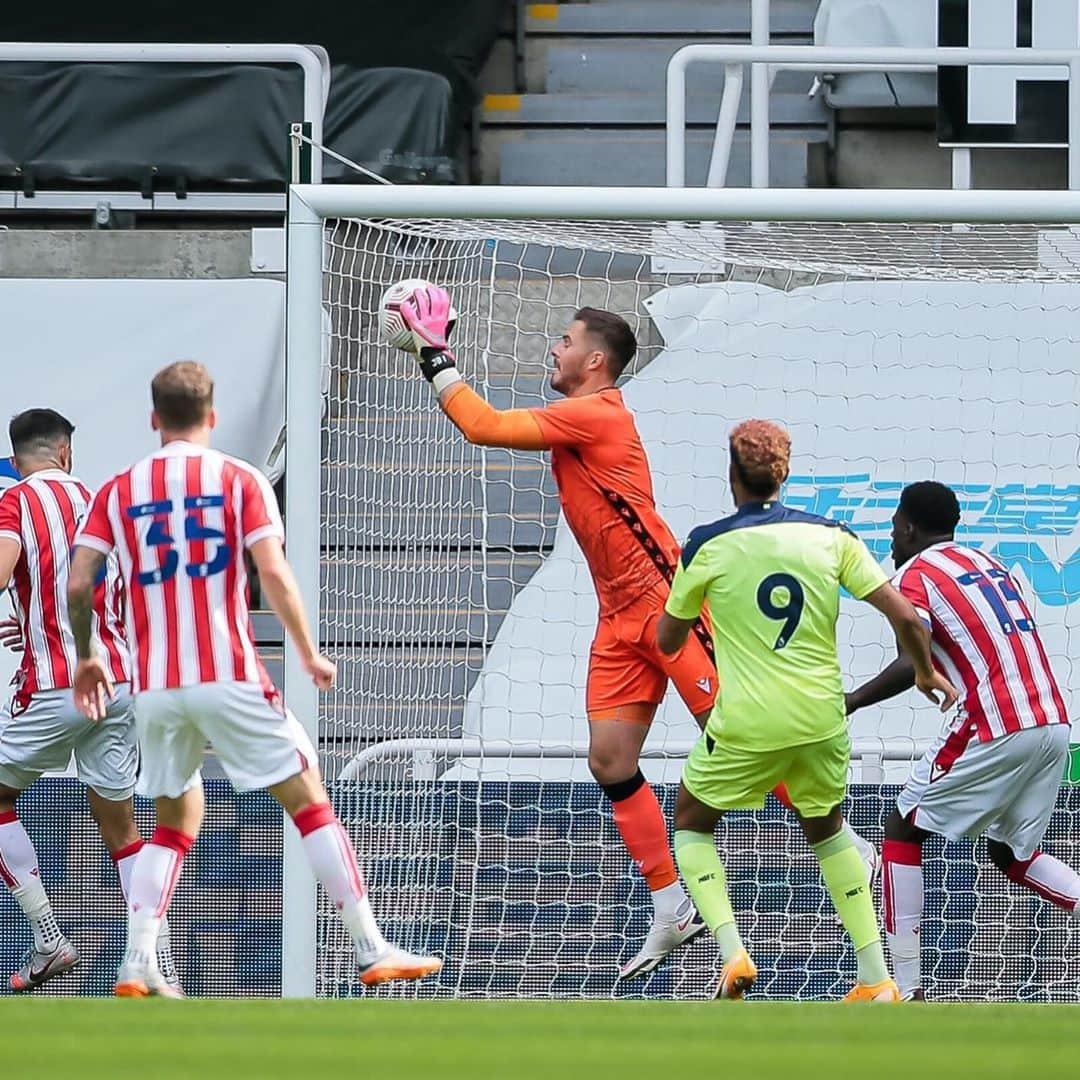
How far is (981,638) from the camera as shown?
6949mm

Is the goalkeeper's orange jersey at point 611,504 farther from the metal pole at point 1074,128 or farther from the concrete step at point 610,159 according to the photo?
the concrete step at point 610,159

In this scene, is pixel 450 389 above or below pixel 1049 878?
above

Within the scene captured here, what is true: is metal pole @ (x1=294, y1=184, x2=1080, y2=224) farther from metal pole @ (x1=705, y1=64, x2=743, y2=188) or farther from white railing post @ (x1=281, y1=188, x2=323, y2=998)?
metal pole @ (x1=705, y1=64, x2=743, y2=188)

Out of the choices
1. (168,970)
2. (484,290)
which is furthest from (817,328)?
(168,970)

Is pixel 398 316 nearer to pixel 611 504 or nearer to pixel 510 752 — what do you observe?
pixel 611 504

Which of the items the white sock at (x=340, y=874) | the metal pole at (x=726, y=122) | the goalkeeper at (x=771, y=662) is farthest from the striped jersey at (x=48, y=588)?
the metal pole at (x=726, y=122)

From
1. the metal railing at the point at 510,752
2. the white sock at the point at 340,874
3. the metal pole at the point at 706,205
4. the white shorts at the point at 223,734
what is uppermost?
the metal pole at the point at 706,205

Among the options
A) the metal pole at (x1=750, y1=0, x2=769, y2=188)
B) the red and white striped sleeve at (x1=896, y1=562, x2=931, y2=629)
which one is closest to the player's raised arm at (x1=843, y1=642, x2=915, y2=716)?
the red and white striped sleeve at (x1=896, y1=562, x2=931, y2=629)

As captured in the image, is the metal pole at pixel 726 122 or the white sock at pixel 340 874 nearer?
the white sock at pixel 340 874

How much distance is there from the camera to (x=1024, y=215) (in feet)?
23.6

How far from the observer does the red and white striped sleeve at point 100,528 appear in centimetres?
A: 564

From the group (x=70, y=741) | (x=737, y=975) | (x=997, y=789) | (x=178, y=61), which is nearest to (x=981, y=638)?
(x=997, y=789)

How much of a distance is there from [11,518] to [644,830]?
2.40 metres

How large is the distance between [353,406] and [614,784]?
143 inches
